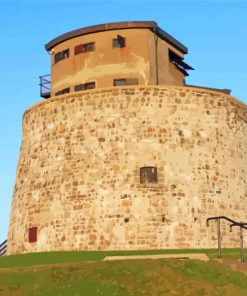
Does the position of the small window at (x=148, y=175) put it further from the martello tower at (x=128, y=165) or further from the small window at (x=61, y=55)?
the small window at (x=61, y=55)

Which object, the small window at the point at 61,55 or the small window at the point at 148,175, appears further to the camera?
the small window at the point at 61,55

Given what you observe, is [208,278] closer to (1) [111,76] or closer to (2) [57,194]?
(2) [57,194]

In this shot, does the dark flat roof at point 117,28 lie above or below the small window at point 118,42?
above

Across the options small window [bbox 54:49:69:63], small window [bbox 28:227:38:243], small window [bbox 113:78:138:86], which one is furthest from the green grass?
small window [bbox 54:49:69:63]

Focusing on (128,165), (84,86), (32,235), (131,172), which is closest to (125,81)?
(84,86)

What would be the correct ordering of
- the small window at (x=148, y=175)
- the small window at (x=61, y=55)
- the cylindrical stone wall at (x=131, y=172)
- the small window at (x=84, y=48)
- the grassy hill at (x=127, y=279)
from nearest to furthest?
the grassy hill at (x=127, y=279)
the cylindrical stone wall at (x=131, y=172)
the small window at (x=148, y=175)
the small window at (x=84, y=48)
the small window at (x=61, y=55)

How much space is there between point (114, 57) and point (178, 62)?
20.2 feet

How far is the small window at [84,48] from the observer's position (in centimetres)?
4047

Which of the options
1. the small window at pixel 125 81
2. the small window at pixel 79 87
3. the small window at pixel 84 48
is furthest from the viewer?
the small window at pixel 84 48

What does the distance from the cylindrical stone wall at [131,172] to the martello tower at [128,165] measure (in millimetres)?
55

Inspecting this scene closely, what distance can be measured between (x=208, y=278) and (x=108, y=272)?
3.23 meters

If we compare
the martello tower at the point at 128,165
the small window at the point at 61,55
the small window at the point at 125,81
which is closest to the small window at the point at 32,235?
the martello tower at the point at 128,165

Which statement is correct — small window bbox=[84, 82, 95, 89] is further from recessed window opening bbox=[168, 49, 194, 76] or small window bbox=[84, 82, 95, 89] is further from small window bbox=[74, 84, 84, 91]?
recessed window opening bbox=[168, 49, 194, 76]

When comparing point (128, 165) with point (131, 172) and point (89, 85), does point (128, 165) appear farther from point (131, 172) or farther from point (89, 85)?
point (89, 85)
